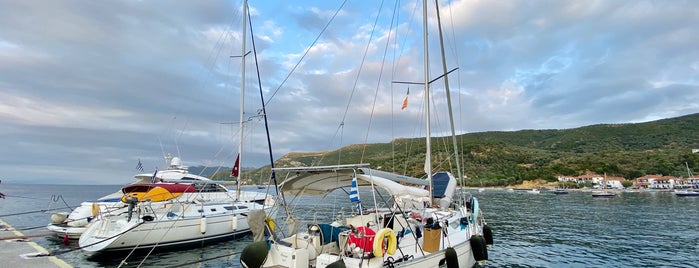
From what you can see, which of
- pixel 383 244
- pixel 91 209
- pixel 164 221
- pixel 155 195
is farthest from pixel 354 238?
pixel 91 209

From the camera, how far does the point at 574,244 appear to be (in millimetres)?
19547

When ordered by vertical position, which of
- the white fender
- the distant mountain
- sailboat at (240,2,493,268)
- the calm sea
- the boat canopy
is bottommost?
the calm sea

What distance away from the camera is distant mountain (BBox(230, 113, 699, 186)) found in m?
98.8

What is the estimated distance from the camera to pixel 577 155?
12569cm

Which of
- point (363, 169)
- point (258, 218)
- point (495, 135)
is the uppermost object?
point (495, 135)

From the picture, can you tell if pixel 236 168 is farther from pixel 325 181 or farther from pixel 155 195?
pixel 325 181

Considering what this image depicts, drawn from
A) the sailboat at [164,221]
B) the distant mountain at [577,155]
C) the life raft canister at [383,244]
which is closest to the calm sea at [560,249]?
the sailboat at [164,221]

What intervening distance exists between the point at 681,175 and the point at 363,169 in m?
125

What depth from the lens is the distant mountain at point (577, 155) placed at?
98.8 metres

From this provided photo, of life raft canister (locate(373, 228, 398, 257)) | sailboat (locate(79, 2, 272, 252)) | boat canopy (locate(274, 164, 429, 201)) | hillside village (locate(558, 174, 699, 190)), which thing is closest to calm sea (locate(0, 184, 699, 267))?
sailboat (locate(79, 2, 272, 252))

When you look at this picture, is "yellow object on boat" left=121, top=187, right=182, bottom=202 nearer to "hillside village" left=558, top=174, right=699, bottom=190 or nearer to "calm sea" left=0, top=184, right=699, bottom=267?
"calm sea" left=0, top=184, right=699, bottom=267

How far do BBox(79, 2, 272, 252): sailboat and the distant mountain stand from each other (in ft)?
197

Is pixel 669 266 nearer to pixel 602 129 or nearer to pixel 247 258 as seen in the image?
pixel 247 258

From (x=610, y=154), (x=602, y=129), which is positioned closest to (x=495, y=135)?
(x=602, y=129)
